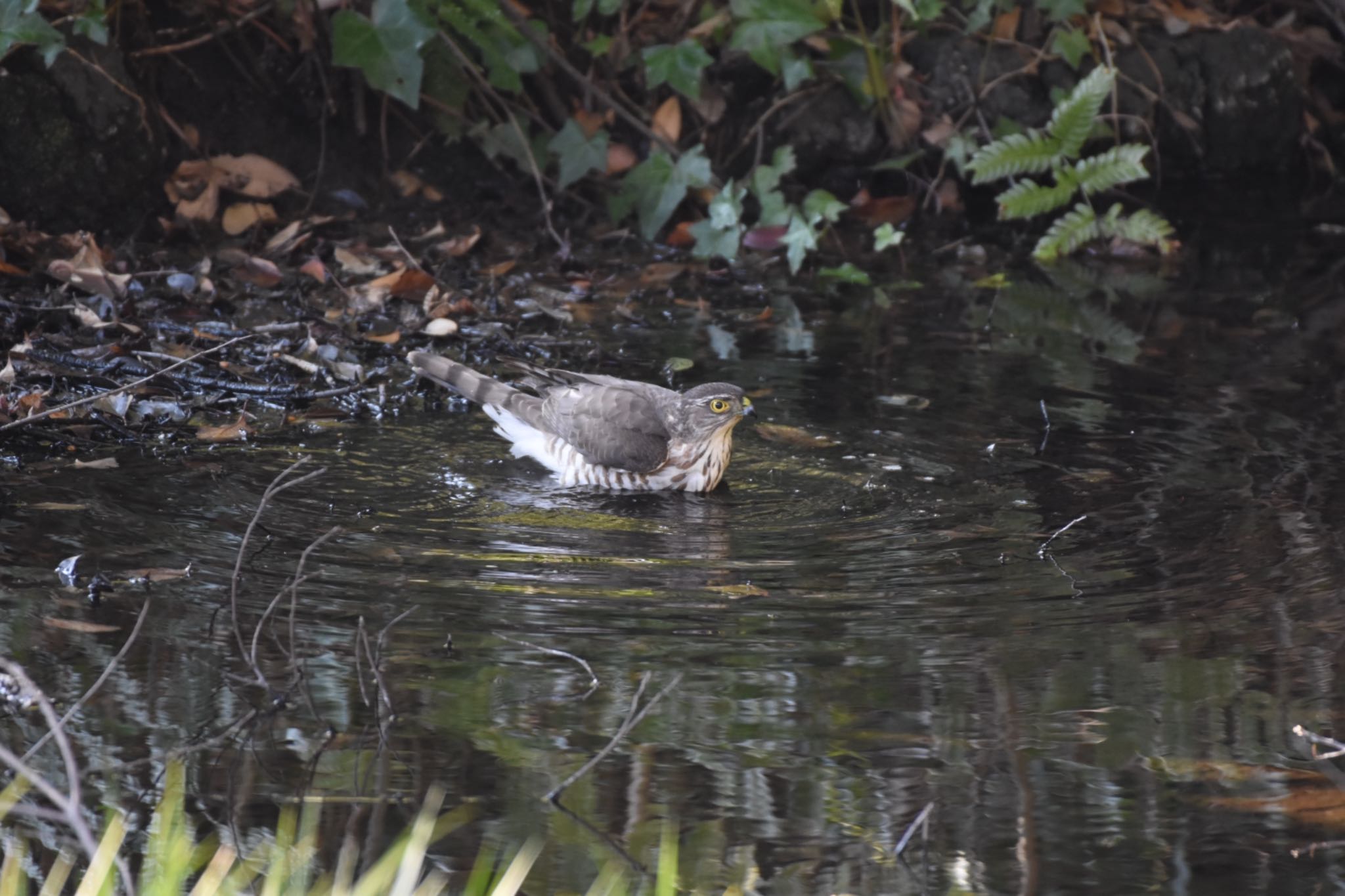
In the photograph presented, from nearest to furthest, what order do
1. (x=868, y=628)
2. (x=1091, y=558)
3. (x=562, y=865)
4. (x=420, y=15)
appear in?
(x=562, y=865) < (x=868, y=628) < (x=1091, y=558) < (x=420, y=15)

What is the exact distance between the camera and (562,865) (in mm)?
→ 3219

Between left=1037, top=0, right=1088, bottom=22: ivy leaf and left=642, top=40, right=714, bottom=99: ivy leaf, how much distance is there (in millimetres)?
2551

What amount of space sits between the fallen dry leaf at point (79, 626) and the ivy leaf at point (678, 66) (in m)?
6.31

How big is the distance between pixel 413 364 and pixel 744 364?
1703mm

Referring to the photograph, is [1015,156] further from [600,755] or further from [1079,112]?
[600,755]

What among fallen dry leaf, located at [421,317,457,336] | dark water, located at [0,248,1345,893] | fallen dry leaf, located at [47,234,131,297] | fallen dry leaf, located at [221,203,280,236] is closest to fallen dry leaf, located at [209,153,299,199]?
fallen dry leaf, located at [221,203,280,236]

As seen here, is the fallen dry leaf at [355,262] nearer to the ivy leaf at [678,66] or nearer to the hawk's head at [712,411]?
the ivy leaf at [678,66]

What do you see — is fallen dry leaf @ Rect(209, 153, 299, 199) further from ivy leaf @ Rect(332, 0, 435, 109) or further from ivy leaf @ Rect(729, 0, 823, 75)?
ivy leaf @ Rect(729, 0, 823, 75)

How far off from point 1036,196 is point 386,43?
4.24 m

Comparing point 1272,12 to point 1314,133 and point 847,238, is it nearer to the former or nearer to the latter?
point 1314,133

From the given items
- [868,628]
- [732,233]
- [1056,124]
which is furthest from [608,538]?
[1056,124]

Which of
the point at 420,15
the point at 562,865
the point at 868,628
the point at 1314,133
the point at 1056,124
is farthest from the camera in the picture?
the point at 1314,133

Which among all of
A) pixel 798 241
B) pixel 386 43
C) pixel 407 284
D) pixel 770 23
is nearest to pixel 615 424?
pixel 407 284

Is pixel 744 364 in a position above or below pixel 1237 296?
below
